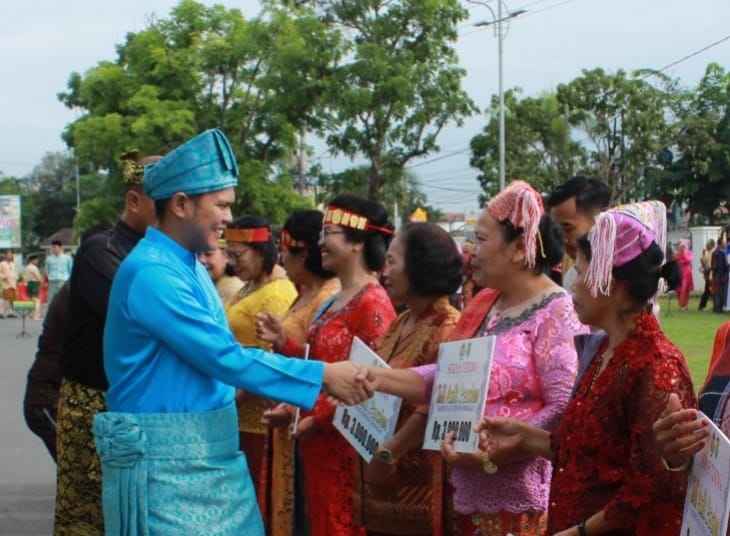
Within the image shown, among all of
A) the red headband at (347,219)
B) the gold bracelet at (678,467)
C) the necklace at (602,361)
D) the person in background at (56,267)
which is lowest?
the person in background at (56,267)

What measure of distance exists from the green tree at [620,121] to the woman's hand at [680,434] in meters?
34.2

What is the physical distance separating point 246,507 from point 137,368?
0.59m

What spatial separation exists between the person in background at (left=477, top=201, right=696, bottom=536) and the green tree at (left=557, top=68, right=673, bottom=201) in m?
33.6

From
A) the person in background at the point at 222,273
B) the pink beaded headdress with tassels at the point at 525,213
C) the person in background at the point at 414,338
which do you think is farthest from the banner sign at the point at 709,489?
the person in background at the point at 222,273

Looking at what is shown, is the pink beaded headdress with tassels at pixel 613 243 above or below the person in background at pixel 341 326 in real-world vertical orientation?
above

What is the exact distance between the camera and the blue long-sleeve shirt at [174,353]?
3.42m

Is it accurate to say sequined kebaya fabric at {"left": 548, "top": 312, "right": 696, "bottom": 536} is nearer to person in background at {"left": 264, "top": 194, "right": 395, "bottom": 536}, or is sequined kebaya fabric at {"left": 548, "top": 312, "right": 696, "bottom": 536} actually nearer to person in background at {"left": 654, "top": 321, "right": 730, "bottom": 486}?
person in background at {"left": 654, "top": 321, "right": 730, "bottom": 486}

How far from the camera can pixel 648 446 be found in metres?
2.93

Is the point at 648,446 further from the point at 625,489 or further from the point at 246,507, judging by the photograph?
the point at 246,507

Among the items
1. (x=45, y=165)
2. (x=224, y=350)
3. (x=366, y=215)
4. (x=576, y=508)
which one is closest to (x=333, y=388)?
(x=224, y=350)

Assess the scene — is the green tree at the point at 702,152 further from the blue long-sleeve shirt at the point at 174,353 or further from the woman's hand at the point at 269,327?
the blue long-sleeve shirt at the point at 174,353

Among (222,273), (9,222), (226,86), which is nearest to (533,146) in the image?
(226,86)

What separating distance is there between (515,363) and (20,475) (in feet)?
20.0

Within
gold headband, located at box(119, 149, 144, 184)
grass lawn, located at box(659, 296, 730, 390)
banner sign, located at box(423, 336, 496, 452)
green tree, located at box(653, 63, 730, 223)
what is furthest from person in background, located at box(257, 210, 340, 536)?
green tree, located at box(653, 63, 730, 223)
